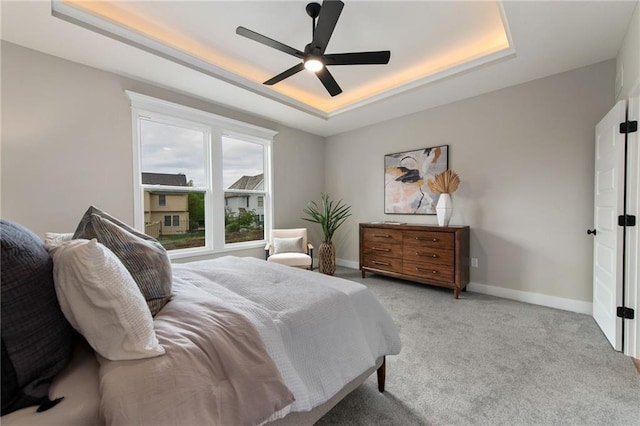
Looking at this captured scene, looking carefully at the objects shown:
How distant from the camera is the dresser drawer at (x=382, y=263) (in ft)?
12.4

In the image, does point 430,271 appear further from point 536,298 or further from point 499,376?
point 499,376

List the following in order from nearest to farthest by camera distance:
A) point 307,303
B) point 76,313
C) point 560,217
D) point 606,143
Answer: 1. point 76,313
2. point 307,303
3. point 606,143
4. point 560,217

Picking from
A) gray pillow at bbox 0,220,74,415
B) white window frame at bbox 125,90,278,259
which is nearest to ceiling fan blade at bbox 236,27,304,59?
white window frame at bbox 125,90,278,259

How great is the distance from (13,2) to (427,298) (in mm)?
4603

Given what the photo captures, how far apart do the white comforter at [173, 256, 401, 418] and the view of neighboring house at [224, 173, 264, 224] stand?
7.73 ft

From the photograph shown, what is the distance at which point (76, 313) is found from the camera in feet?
2.63

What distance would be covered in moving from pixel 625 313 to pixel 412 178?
2.60 m

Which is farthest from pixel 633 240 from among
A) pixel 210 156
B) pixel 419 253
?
pixel 210 156

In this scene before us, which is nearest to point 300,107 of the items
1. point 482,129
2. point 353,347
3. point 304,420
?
point 482,129

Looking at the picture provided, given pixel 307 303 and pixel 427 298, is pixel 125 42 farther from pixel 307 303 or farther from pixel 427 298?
pixel 427 298

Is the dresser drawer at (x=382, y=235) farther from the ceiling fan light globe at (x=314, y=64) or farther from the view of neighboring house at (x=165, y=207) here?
the view of neighboring house at (x=165, y=207)

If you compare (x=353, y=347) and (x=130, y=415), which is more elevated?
(x=130, y=415)

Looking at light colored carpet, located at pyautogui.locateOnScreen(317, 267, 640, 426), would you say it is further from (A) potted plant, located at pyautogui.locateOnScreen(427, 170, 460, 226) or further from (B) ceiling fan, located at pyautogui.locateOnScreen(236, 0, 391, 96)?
(B) ceiling fan, located at pyautogui.locateOnScreen(236, 0, 391, 96)

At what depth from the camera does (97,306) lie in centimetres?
81
